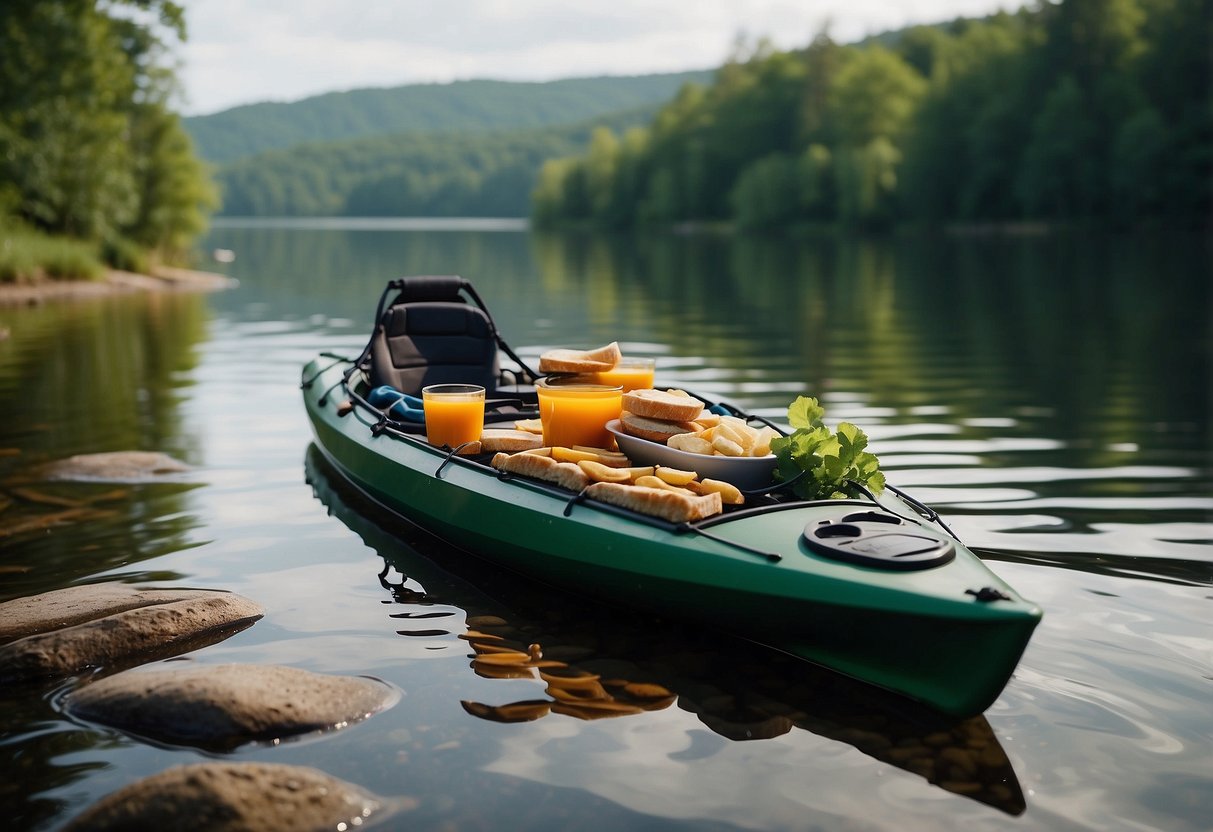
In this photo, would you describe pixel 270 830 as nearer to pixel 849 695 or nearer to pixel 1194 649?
pixel 849 695

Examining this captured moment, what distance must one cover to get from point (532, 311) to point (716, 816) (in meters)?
22.6

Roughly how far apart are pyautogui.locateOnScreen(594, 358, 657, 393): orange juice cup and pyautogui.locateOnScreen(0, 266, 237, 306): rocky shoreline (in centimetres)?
2387

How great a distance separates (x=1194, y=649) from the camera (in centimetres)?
550

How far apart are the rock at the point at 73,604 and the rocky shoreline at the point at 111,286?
23.1 metres

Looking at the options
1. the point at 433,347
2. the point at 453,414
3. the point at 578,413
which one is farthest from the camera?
the point at 433,347

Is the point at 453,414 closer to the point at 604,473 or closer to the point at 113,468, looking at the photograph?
the point at 604,473

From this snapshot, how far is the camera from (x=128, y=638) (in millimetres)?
5629

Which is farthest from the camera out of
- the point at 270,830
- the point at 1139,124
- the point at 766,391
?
the point at 1139,124

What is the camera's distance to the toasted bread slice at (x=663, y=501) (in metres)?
5.48

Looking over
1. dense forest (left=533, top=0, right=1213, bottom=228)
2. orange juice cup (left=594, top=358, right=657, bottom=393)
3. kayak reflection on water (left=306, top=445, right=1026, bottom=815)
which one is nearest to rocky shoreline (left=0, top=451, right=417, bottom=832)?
kayak reflection on water (left=306, top=445, right=1026, bottom=815)

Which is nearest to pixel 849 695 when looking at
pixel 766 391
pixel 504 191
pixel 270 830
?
pixel 270 830

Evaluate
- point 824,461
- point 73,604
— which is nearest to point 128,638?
point 73,604

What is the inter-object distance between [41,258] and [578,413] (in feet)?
87.3

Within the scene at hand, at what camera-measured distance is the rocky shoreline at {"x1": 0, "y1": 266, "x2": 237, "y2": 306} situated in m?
27.3
